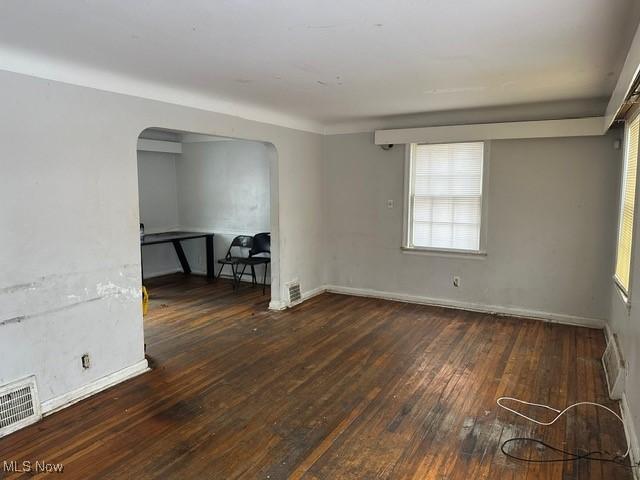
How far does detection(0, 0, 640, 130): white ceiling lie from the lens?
2062mm

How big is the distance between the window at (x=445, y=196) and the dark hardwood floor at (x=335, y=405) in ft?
3.61

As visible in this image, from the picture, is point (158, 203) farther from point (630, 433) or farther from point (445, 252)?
point (630, 433)

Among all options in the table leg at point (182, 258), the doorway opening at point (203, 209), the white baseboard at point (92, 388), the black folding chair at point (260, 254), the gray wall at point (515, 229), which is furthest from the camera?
the table leg at point (182, 258)

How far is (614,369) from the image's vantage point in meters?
3.30

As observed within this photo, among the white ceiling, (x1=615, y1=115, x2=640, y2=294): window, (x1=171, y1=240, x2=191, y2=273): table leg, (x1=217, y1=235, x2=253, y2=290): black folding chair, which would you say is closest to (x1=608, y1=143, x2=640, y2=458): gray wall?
(x1=615, y1=115, x2=640, y2=294): window

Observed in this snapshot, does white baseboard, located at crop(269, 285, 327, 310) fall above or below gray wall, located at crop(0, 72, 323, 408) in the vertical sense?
below

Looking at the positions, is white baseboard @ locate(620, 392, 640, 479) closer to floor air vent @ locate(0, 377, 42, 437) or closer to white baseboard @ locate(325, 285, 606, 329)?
white baseboard @ locate(325, 285, 606, 329)

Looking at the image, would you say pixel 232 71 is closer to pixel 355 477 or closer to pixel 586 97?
pixel 355 477

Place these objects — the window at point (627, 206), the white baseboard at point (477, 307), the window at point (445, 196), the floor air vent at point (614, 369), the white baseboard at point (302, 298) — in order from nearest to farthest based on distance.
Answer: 1. the floor air vent at point (614, 369)
2. the window at point (627, 206)
3. the white baseboard at point (477, 307)
4. the window at point (445, 196)
5. the white baseboard at point (302, 298)

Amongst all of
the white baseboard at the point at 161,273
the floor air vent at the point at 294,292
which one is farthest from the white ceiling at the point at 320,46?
the white baseboard at the point at 161,273

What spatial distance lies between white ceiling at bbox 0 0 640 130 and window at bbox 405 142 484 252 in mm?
1273

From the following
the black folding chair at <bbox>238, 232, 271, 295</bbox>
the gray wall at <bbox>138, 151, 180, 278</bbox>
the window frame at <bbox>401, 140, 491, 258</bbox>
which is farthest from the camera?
the gray wall at <bbox>138, 151, 180, 278</bbox>

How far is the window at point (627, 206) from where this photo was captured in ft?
11.3

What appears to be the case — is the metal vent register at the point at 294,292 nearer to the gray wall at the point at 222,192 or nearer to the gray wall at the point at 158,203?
the gray wall at the point at 222,192
